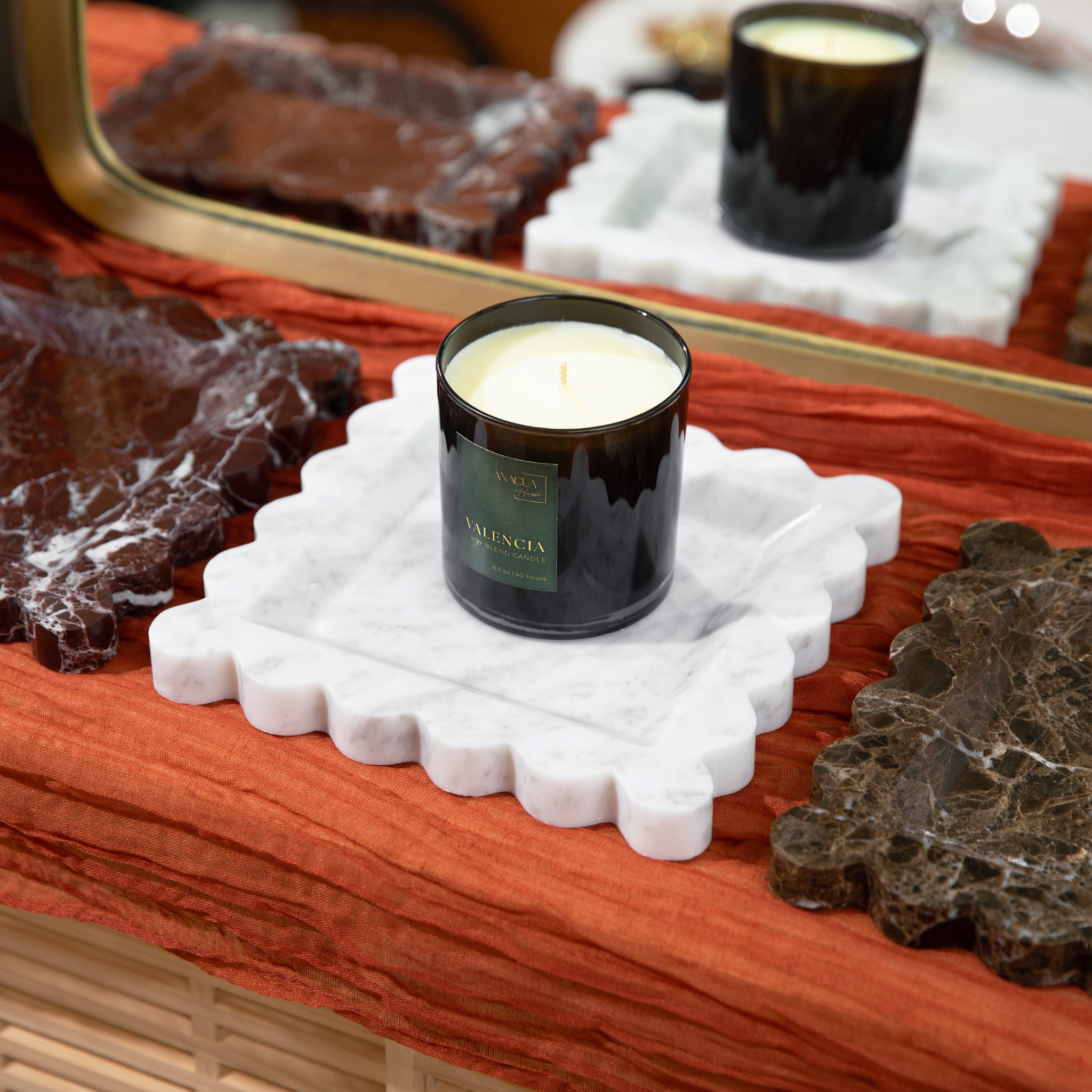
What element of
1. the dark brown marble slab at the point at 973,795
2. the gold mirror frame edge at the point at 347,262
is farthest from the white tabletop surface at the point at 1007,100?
the dark brown marble slab at the point at 973,795

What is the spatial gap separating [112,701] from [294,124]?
41 centimetres

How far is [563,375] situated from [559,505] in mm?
55

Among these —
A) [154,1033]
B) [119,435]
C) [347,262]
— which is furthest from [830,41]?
[154,1033]

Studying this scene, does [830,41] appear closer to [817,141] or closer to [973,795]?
[817,141]

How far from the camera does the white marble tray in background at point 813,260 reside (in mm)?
620

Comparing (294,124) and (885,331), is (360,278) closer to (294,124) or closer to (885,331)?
(294,124)

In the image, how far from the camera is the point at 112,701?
46cm

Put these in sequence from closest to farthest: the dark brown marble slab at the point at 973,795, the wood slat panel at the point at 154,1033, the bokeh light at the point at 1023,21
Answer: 1. the dark brown marble slab at the point at 973,795
2. the wood slat panel at the point at 154,1033
3. the bokeh light at the point at 1023,21

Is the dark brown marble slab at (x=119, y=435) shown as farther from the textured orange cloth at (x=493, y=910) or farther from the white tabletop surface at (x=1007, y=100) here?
the white tabletop surface at (x=1007, y=100)

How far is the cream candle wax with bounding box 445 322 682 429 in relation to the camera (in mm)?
447

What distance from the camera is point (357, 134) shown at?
0.74 metres

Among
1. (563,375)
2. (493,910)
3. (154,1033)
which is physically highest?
(563,375)

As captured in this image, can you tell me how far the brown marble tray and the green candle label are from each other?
0.89ft

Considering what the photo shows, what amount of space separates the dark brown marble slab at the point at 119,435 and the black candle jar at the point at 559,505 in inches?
4.6
